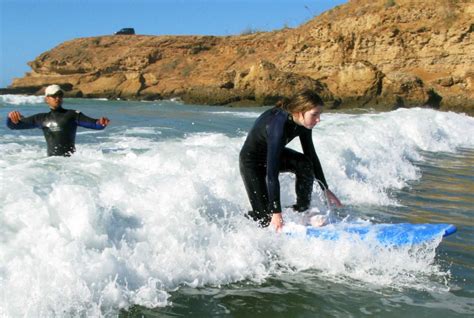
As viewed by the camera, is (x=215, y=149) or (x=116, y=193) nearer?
(x=116, y=193)

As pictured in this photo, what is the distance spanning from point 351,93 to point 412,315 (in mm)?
30302

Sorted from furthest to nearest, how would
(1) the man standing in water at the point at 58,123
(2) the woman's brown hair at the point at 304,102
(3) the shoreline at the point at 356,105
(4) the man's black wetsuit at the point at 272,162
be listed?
(3) the shoreline at the point at 356,105 → (1) the man standing in water at the point at 58,123 → (4) the man's black wetsuit at the point at 272,162 → (2) the woman's brown hair at the point at 304,102

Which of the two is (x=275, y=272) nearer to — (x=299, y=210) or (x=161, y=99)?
(x=299, y=210)

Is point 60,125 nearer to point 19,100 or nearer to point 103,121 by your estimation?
point 103,121

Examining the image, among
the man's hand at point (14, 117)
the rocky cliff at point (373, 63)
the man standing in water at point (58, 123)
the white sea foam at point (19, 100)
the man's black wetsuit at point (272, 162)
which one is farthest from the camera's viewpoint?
the white sea foam at point (19, 100)

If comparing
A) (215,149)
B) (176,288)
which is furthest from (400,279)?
(215,149)

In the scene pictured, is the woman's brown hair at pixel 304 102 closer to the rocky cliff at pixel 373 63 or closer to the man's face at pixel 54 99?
the man's face at pixel 54 99

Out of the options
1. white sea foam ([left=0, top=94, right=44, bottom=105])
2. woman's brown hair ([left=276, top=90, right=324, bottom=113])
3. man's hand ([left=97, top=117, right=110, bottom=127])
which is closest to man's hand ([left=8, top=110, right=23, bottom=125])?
man's hand ([left=97, top=117, right=110, bottom=127])

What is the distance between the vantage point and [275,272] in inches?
166

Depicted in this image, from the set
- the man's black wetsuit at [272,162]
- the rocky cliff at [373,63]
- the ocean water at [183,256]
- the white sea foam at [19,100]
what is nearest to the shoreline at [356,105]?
the rocky cliff at [373,63]

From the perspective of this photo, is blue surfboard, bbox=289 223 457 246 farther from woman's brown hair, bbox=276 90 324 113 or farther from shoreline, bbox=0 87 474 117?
shoreline, bbox=0 87 474 117

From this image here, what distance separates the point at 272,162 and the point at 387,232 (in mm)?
1163

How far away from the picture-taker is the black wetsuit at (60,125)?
6.26 meters

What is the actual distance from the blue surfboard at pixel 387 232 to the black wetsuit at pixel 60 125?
116 inches
